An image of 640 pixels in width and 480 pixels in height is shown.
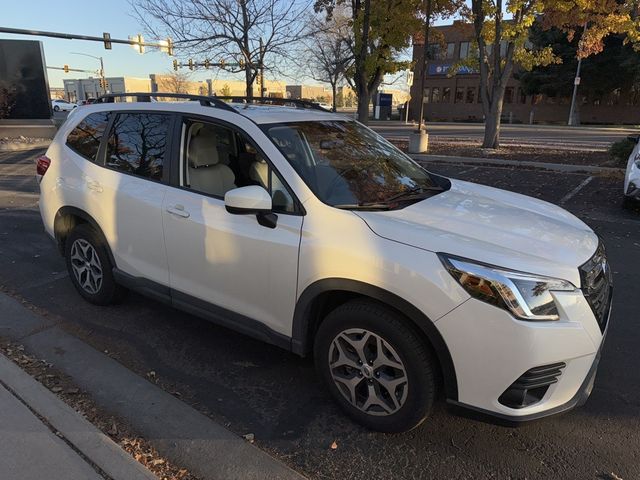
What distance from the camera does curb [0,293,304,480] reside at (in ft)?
7.95

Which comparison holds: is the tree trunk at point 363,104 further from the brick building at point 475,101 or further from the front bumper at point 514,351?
the brick building at point 475,101

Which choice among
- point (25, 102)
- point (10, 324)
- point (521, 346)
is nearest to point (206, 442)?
point (521, 346)

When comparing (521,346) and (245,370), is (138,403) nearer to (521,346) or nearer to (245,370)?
(245,370)

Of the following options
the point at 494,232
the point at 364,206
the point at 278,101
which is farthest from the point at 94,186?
the point at 494,232

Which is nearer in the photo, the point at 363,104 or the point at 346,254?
the point at 346,254

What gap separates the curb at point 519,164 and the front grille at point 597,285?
9.49 meters

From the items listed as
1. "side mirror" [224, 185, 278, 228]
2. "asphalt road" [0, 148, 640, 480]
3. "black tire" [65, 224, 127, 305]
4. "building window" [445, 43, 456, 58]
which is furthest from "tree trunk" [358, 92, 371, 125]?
"building window" [445, 43, 456, 58]

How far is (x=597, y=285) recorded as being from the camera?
2514mm

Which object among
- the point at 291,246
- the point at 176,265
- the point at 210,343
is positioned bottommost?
the point at 210,343

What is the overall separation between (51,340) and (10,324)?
523 mm

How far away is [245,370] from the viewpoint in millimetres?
3336

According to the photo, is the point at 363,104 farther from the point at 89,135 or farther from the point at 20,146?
the point at 89,135

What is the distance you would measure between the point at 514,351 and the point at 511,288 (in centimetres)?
28

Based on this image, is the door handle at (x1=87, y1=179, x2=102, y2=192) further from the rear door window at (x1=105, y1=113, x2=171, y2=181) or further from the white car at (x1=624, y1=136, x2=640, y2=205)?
the white car at (x1=624, y1=136, x2=640, y2=205)
